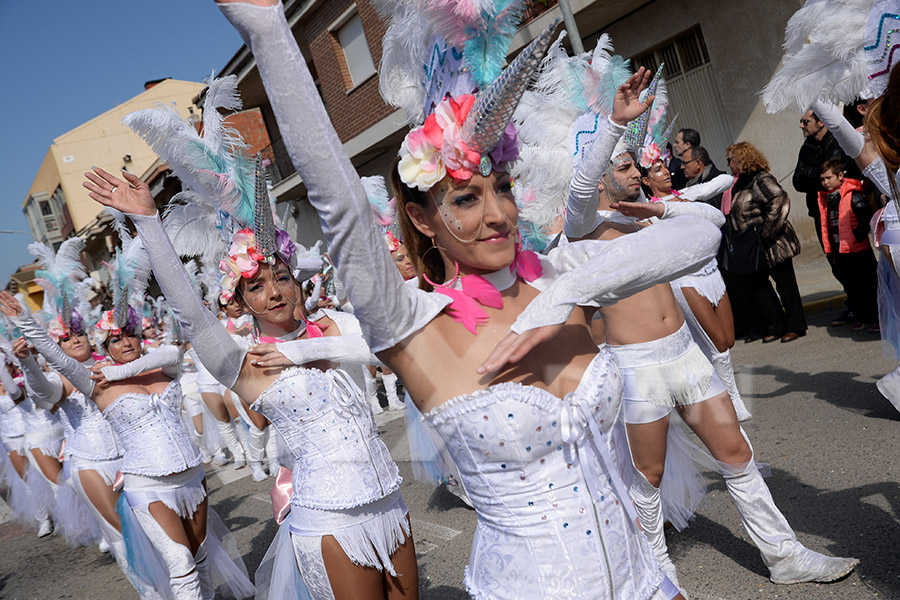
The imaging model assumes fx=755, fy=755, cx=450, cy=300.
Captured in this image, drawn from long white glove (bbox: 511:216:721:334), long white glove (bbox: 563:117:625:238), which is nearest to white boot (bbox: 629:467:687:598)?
long white glove (bbox: 563:117:625:238)

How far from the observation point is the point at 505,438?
1.84 metres

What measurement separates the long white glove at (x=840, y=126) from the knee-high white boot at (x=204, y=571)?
4.30 m

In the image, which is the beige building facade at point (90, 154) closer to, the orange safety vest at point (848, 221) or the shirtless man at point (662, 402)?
the orange safety vest at point (848, 221)

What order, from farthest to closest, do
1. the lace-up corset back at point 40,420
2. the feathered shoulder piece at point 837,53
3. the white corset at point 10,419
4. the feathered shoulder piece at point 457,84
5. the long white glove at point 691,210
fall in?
the white corset at point 10,419
the lace-up corset back at point 40,420
the long white glove at point 691,210
the feathered shoulder piece at point 837,53
the feathered shoulder piece at point 457,84

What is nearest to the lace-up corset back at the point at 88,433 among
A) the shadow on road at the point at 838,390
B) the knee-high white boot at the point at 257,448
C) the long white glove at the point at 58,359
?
the long white glove at the point at 58,359

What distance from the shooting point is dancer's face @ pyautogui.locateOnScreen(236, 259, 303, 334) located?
3.60 m

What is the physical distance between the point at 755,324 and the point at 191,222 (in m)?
6.73

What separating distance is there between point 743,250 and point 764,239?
0.24 meters

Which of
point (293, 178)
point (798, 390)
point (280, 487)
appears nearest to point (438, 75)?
point (280, 487)

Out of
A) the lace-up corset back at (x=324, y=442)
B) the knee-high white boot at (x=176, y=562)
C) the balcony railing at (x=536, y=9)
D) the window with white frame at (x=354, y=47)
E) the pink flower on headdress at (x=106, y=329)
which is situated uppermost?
the window with white frame at (x=354, y=47)

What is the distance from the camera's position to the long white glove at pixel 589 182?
321 centimetres

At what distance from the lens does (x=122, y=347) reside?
17.5 ft

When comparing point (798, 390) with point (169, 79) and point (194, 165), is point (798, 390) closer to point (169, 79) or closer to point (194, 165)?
point (194, 165)

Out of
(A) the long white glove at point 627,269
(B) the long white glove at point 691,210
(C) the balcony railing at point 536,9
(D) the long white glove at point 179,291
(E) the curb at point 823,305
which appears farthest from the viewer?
(C) the balcony railing at point 536,9
